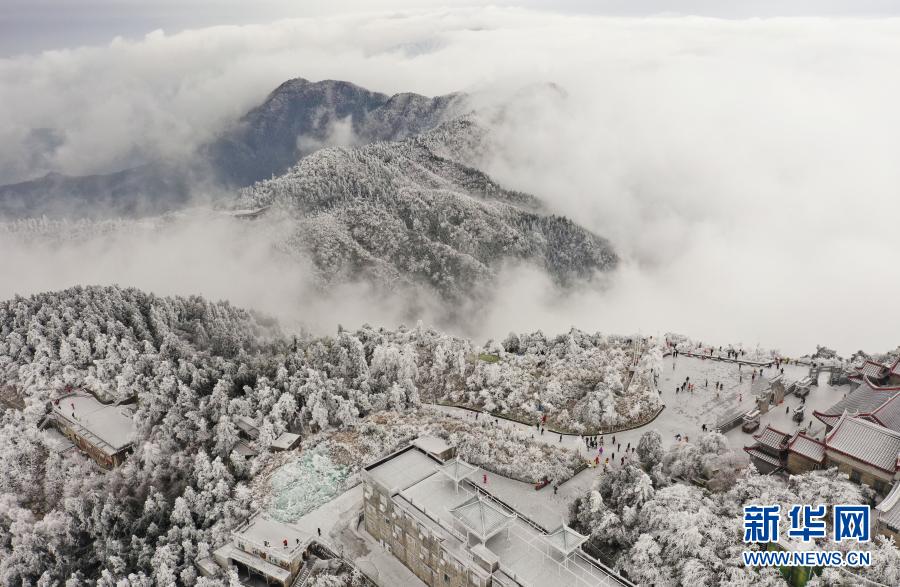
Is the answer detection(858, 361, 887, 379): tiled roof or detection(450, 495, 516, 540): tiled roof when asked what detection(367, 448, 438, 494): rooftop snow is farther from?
detection(858, 361, 887, 379): tiled roof

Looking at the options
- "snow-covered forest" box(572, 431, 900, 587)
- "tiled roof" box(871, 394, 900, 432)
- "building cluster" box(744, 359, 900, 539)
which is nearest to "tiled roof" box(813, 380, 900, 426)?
"building cluster" box(744, 359, 900, 539)

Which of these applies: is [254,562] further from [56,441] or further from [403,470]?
[56,441]

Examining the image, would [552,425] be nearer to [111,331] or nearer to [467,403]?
[467,403]

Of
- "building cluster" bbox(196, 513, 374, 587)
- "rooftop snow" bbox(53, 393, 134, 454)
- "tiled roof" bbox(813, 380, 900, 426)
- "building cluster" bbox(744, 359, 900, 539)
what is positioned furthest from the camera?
"rooftop snow" bbox(53, 393, 134, 454)

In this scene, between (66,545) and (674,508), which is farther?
(66,545)

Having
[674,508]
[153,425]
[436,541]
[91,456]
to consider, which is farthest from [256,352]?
[674,508]

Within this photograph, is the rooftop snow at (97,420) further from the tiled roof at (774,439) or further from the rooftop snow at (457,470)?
the tiled roof at (774,439)
